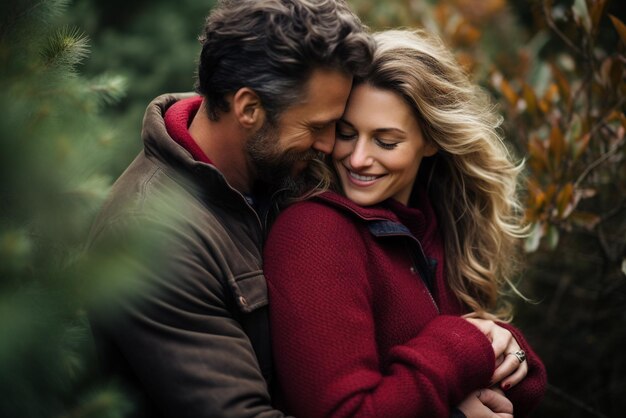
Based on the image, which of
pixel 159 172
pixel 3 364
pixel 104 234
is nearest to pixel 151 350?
pixel 104 234

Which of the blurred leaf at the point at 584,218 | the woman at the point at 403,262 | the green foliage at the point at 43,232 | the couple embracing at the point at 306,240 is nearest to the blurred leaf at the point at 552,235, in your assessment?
the blurred leaf at the point at 584,218

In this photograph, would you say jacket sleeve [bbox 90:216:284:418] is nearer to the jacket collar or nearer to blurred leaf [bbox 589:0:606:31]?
the jacket collar

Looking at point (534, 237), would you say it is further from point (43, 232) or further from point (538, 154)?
point (43, 232)

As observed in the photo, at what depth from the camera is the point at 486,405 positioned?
2.16 m

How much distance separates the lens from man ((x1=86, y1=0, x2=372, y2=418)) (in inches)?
69.1

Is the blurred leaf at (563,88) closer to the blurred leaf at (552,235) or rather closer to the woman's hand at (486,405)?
the blurred leaf at (552,235)

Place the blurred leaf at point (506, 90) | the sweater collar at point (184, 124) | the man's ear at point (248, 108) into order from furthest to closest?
the blurred leaf at point (506, 90) → the man's ear at point (248, 108) → the sweater collar at point (184, 124)

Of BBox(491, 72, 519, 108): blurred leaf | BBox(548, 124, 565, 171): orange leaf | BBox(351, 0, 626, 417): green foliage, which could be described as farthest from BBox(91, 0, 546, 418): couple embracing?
BBox(491, 72, 519, 108): blurred leaf

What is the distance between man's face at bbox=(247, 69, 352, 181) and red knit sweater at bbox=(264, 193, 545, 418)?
170mm

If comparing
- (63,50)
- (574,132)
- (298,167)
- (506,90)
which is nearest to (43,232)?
(63,50)

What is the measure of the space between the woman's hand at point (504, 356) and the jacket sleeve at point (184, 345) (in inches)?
32.4

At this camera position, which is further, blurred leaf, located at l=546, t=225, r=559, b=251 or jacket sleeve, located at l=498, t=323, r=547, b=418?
blurred leaf, located at l=546, t=225, r=559, b=251

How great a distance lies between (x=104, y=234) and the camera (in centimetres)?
158

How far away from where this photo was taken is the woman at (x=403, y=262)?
1.92 metres
